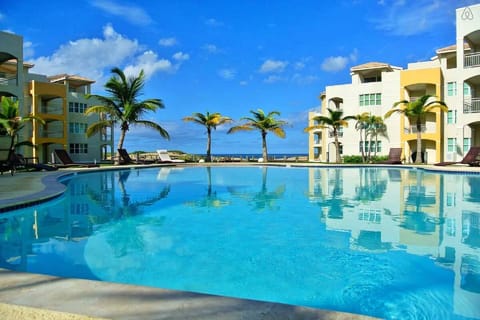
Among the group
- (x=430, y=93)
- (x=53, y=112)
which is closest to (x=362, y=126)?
(x=430, y=93)

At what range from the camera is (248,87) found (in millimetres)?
46281

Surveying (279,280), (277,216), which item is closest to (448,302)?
(279,280)

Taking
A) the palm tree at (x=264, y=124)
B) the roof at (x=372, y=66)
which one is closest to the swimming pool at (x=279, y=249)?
the palm tree at (x=264, y=124)

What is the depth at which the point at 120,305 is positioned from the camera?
2521mm

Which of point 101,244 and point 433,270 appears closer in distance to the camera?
point 433,270

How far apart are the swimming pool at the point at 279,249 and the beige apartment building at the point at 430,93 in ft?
67.1

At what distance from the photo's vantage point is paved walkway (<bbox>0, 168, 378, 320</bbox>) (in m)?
2.37

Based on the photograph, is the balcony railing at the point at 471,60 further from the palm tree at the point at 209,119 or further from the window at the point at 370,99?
the palm tree at the point at 209,119

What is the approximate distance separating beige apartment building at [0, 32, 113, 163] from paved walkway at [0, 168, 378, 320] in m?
27.2

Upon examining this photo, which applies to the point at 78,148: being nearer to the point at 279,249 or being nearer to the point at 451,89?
the point at 451,89

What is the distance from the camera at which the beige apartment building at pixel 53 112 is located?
29002mm

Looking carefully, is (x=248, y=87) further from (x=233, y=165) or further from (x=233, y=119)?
(x=233, y=165)

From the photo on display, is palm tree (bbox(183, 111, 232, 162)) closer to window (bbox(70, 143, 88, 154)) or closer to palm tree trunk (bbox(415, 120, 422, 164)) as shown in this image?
window (bbox(70, 143, 88, 154))

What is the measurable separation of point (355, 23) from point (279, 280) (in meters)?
24.8
